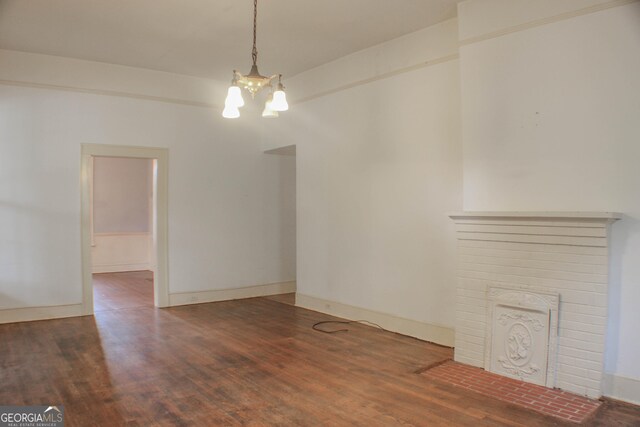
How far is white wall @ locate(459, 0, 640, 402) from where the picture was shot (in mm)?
3189

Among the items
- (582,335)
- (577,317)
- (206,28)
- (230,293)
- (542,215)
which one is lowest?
(230,293)

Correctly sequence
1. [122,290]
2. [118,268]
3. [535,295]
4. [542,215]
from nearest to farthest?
[542,215] → [535,295] → [122,290] → [118,268]

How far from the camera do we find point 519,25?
3727 mm

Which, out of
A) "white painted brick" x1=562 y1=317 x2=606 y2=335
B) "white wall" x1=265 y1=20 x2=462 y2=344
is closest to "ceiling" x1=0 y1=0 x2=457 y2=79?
"white wall" x1=265 y1=20 x2=462 y2=344

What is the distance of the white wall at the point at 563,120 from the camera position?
3189 mm

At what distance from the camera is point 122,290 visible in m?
7.90

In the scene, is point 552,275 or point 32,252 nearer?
point 552,275

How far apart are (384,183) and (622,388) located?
2.88m

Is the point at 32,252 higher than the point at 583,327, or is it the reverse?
the point at 32,252

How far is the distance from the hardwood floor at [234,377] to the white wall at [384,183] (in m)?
0.46

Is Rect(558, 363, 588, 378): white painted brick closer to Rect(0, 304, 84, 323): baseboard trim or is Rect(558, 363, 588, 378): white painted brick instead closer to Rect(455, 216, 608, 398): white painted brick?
Rect(455, 216, 608, 398): white painted brick

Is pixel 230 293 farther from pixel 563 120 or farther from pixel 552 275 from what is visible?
pixel 563 120

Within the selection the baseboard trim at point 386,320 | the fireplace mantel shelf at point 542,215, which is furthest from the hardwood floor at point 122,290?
the fireplace mantel shelf at point 542,215

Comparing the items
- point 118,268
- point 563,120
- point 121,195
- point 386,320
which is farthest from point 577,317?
point 121,195
